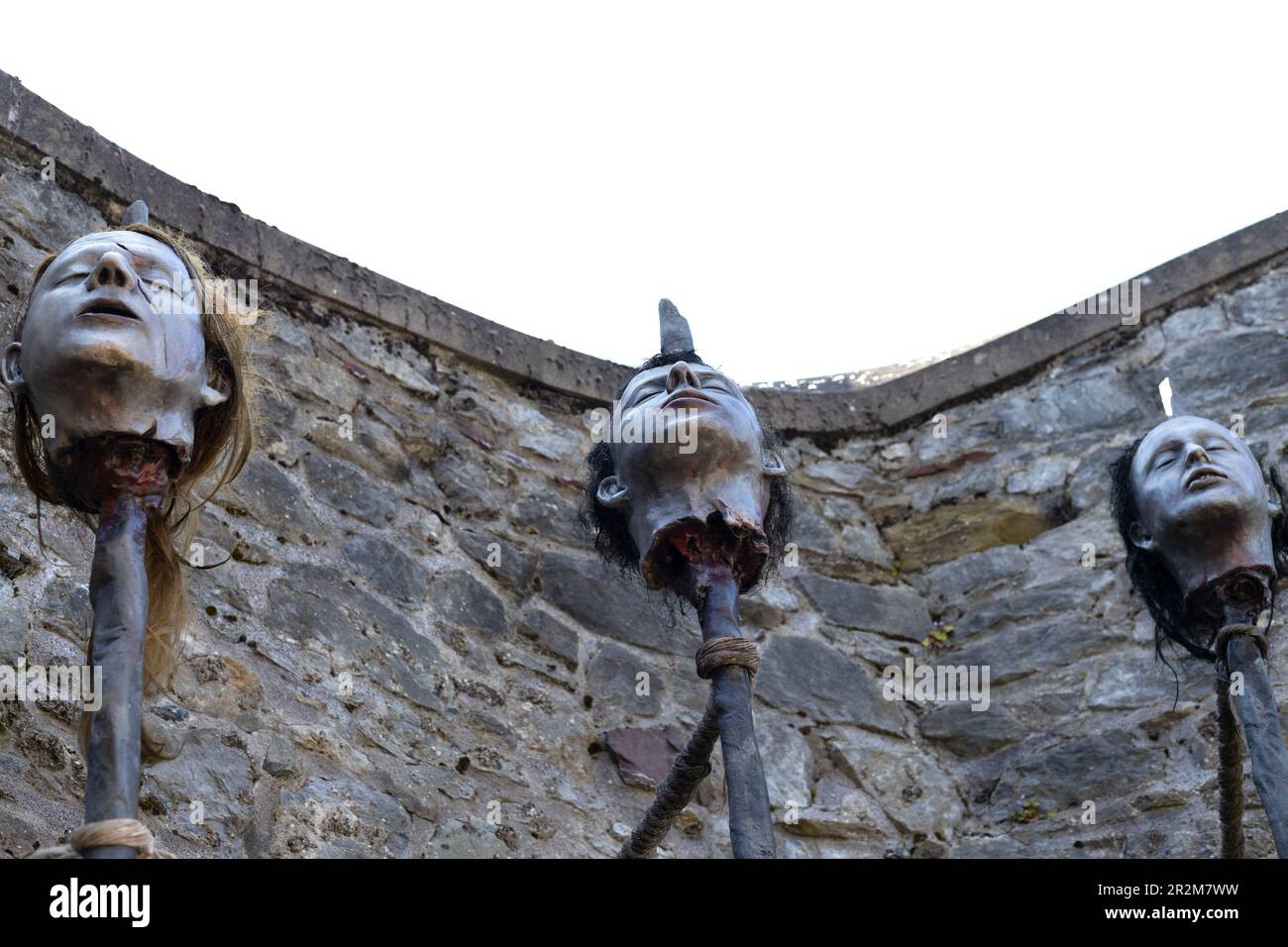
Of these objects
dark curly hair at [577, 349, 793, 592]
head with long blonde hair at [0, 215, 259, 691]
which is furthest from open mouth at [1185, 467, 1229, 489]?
head with long blonde hair at [0, 215, 259, 691]

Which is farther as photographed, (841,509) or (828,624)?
(841,509)

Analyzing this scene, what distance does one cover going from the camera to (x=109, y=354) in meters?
2.57

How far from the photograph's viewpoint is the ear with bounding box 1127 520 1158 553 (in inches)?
139

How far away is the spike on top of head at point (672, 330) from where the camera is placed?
3.38 metres

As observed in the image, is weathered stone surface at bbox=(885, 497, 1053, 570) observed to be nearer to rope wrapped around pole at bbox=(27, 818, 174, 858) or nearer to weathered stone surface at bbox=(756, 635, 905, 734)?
weathered stone surface at bbox=(756, 635, 905, 734)

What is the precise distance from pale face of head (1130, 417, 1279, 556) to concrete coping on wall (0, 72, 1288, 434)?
7.07ft

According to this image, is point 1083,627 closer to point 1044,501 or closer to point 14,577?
point 1044,501

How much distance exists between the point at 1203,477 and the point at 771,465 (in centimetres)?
78

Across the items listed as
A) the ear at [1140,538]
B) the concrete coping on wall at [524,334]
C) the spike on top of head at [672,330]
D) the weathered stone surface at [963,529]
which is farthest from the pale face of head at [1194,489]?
the concrete coping on wall at [524,334]
